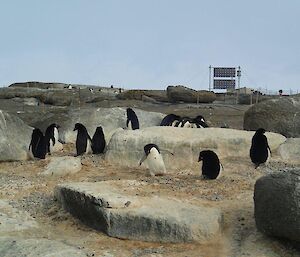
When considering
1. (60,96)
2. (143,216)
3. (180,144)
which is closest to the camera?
(143,216)

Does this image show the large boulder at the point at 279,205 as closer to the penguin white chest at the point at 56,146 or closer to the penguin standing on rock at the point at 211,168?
the penguin standing on rock at the point at 211,168

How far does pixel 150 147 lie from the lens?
9.91 meters

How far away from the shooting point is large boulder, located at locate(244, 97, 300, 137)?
1376 cm

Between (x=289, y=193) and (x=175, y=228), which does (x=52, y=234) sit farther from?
(x=289, y=193)

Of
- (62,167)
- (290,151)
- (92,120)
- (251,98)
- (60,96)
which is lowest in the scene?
(62,167)

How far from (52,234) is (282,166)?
5527 mm

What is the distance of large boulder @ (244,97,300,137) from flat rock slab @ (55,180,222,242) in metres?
7.73

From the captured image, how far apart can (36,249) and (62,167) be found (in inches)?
171

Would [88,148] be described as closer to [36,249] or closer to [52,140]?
[52,140]

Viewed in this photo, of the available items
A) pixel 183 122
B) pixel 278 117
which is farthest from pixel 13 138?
pixel 278 117

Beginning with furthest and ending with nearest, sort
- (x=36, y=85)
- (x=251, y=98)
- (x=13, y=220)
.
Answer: (x=36, y=85) → (x=251, y=98) → (x=13, y=220)

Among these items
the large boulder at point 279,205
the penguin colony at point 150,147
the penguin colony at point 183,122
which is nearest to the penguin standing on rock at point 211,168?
the penguin colony at point 150,147

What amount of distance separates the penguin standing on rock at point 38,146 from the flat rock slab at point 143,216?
5.15m

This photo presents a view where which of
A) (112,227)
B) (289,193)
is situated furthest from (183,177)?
(289,193)
